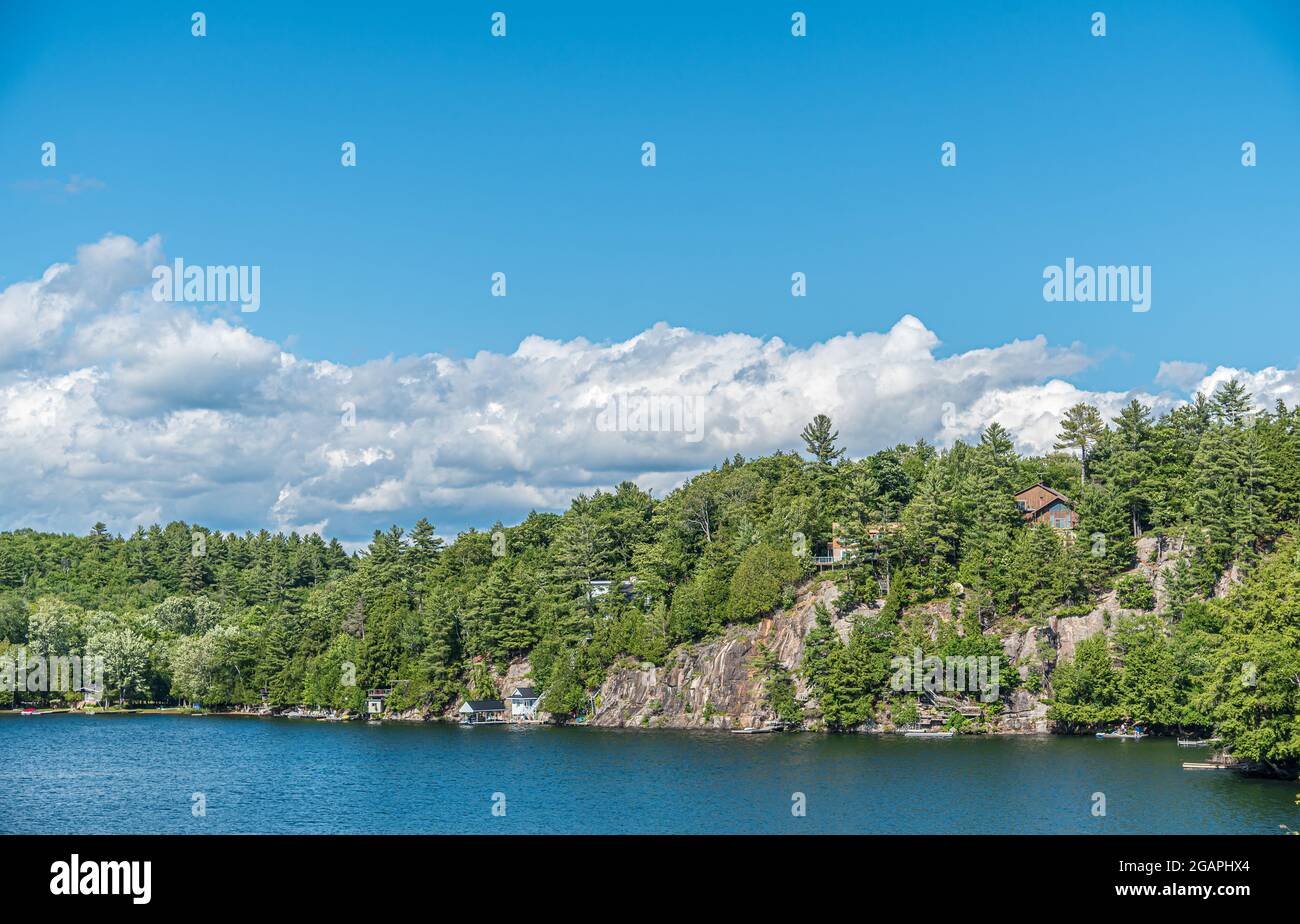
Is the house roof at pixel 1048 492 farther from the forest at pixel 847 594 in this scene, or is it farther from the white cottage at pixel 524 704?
the white cottage at pixel 524 704

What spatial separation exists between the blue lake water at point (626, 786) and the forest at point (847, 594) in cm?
571

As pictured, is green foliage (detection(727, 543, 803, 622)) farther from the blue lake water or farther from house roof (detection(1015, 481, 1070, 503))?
house roof (detection(1015, 481, 1070, 503))

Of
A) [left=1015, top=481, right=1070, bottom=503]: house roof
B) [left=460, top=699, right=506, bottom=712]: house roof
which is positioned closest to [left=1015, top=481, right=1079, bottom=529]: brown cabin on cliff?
[left=1015, top=481, right=1070, bottom=503]: house roof

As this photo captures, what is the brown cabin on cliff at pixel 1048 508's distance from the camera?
289 ft

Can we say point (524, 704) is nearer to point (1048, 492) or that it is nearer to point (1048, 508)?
point (1048, 508)

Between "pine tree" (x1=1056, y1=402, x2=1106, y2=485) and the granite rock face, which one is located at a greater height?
"pine tree" (x1=1056, y1=402, x2=1106, y2=485)

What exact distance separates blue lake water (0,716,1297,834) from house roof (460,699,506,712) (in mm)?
12202

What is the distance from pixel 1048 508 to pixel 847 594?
69.4ft

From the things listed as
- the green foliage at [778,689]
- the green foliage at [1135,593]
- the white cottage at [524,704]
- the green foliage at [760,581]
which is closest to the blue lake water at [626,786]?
the green foliage at [778,689]

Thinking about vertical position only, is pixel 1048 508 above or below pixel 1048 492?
below

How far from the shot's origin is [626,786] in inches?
2130

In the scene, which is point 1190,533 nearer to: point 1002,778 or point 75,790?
point 1002,778

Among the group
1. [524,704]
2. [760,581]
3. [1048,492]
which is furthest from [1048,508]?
[524,704]

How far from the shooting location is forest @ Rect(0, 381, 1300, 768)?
228 ft
